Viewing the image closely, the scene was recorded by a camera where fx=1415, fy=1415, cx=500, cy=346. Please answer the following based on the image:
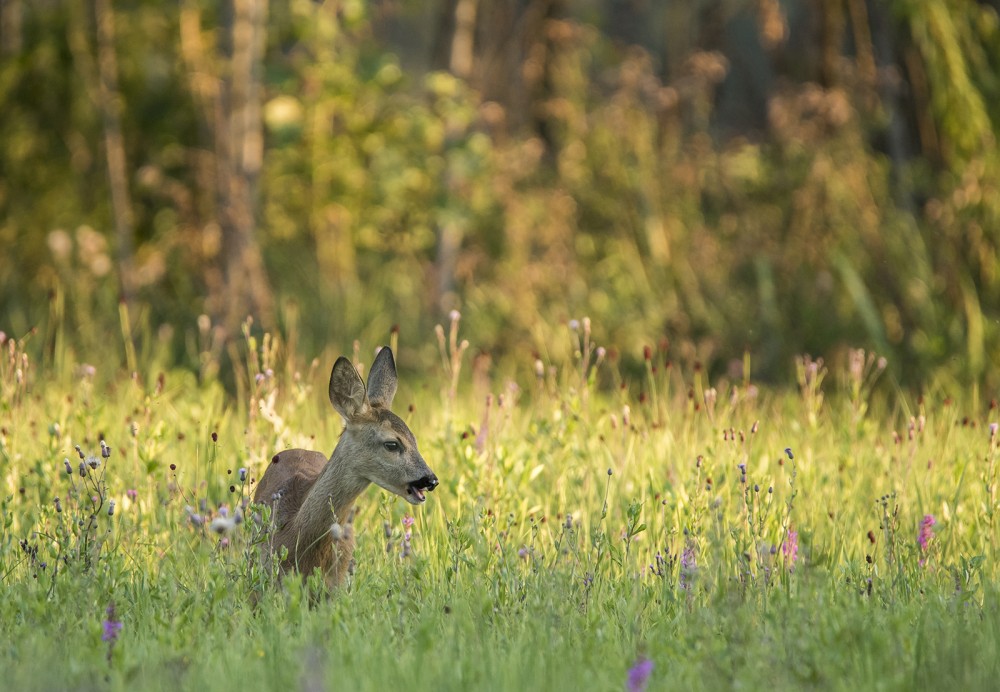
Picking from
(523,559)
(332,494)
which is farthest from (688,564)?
(332,494)

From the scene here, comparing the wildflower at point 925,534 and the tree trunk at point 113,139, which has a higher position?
the tree trunk at point 113,139

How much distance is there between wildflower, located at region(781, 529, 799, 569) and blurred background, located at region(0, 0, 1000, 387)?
5.30 metres

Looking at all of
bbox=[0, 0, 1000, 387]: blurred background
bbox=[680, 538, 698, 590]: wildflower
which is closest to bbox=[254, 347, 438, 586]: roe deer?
bbox=[680, 538, 698, 590]: wildflower

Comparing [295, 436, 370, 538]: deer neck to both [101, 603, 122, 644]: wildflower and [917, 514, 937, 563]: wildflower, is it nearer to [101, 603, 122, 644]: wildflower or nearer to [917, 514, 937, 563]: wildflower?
[101, 603, 122, 644]: wildflower

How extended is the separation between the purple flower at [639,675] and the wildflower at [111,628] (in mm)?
1471

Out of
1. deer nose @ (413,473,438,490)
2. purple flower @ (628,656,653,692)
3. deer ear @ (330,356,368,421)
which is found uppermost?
deer ear @ (330,356,368,421)

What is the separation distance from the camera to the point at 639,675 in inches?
141

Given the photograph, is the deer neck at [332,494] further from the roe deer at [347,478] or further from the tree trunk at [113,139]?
the tree trunk at [113,139]

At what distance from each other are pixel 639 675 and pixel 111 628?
1.53 meters

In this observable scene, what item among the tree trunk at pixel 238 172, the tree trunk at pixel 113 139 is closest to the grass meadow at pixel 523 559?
the tree trunk at pixel 238 172

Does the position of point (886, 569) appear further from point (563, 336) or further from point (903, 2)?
point (903, 2)

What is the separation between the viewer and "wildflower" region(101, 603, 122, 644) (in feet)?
13.1

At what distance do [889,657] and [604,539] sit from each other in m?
1.30

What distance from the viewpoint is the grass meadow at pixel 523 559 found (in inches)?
151
